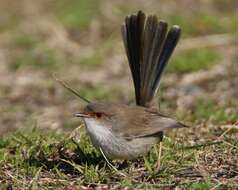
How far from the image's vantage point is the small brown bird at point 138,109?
5.53 meters

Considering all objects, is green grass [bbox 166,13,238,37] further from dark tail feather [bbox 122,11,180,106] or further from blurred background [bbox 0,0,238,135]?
dark tail feather [bbox 122,11,180,106]

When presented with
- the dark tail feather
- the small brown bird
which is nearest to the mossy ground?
the small brown bird

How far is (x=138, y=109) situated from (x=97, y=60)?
15.8 ft

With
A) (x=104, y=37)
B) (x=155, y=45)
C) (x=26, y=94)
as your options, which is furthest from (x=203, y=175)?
(x=104, y=37)

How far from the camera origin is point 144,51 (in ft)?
20.9

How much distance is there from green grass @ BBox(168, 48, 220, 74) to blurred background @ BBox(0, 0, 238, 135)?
14 mm

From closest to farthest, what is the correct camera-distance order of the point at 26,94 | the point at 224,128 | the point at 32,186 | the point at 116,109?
the point at 32,186, the point at 116,109, the point at 224,128, the point at 26,94

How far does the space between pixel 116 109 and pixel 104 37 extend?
6038 millimetres

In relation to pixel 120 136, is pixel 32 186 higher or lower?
lower

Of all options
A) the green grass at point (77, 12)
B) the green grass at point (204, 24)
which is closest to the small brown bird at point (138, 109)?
the green grass at point (204, 24)

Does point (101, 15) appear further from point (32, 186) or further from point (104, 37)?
point (32, 186)

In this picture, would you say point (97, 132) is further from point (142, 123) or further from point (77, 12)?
point (77, 12)

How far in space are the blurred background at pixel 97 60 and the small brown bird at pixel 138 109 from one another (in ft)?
4.65

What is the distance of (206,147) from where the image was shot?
620cm
